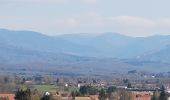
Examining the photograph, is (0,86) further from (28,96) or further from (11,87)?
(28,96)

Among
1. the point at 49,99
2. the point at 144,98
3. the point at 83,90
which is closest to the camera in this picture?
the point at 49,99

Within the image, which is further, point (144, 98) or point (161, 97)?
point (144, 98)

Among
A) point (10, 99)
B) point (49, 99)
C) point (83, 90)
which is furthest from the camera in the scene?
point (83, 90)

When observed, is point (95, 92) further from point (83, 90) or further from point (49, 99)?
point (49, 99)

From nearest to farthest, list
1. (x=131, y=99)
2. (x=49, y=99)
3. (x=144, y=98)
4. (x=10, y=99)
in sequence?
(x=49, y=99) < (x=10, y=99) < (x=131, y=99) < (x=144, y=98)

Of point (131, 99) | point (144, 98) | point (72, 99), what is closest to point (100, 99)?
point (72, 99)

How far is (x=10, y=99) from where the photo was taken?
55.2 m

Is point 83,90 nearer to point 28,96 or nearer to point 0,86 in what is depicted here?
point 0,86

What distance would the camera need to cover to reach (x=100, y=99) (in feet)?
186

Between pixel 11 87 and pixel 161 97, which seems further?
pixel 11 87

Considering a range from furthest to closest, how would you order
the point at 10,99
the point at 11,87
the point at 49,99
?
the point at 11,87 < the point at 10,99 < the point at 49,99

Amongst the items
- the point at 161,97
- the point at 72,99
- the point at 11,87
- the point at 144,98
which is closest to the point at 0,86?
the point at 11,87

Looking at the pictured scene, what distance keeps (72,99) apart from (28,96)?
10634 millimetres

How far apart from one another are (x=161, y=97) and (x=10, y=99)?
11.4m
